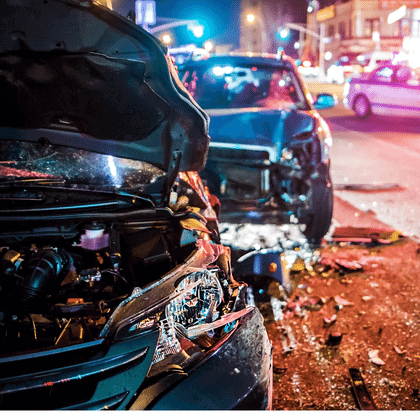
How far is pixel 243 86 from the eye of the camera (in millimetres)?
4953

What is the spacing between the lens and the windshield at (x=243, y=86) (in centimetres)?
486

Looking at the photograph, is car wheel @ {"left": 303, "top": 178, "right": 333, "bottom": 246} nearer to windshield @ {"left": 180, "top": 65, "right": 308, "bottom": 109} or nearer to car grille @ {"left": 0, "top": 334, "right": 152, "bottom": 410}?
windshield @ {"left": 180, "top": 65, "right": 308, "bottom": 109}

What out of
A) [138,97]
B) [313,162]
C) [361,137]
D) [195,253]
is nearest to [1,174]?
[138,97]

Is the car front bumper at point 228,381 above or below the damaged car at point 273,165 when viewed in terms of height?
below

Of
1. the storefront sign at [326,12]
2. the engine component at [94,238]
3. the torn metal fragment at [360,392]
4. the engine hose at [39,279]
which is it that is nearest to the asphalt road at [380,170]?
the torn metal fragment at [360,392]

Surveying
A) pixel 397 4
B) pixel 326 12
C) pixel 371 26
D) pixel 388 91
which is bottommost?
pixel 388 91

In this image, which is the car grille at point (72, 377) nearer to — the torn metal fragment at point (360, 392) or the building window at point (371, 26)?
the torn metal fragment at point (360, 392)

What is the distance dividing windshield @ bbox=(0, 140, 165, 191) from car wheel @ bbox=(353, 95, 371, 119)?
11625 mm

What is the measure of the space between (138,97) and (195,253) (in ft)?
3.07

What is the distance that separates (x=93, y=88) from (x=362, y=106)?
12.1 metres

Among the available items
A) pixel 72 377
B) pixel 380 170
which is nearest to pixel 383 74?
pixel 380 170

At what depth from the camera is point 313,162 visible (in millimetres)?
4199

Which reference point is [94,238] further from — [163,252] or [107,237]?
[163,252]

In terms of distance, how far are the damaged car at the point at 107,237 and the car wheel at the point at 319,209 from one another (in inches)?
67.0
